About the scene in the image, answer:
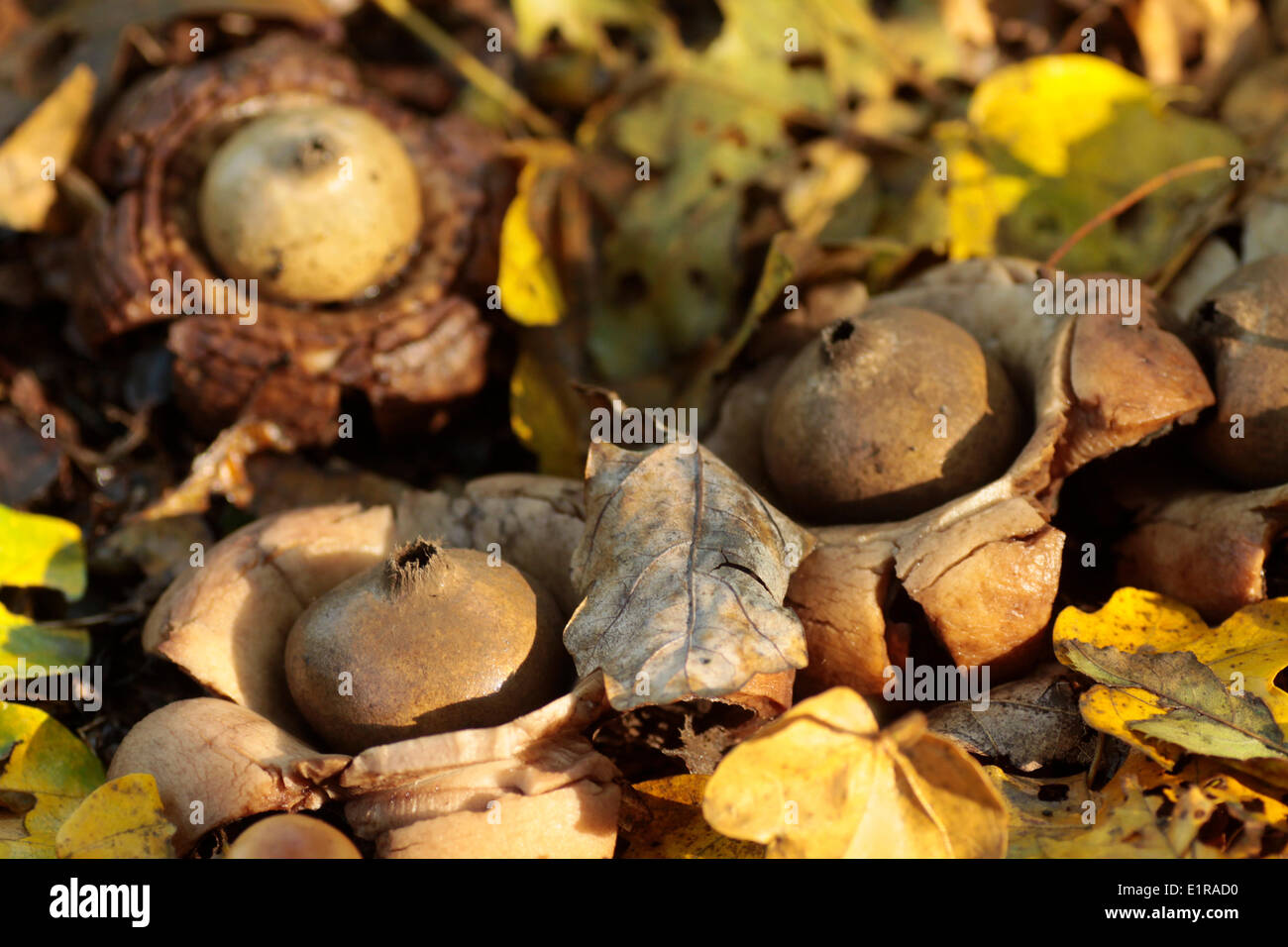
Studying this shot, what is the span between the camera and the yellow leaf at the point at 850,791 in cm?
175

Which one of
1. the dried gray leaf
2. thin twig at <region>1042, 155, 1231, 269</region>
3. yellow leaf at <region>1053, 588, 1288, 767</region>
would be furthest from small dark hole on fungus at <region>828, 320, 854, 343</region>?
yellow leaf at <region>1053, 588, 1288, 767</region>

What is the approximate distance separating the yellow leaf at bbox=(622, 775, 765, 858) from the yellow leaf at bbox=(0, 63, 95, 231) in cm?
238

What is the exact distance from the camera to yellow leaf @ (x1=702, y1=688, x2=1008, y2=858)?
5.74ft

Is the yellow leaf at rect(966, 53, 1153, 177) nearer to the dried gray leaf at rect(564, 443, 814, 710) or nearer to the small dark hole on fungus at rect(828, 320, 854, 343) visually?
the small dark hole on fungus at rect(828, 320, 854, 343)

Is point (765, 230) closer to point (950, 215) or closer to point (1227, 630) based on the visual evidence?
point (950, 215)

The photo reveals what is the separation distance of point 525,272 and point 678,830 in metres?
1.65

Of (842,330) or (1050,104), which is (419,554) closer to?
(842,330)

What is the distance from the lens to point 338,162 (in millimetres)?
3043

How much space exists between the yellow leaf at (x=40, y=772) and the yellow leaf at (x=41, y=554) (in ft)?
1.50

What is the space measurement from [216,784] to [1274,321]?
6.80 ft

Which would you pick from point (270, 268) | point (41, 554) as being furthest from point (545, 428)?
point (41, 554)

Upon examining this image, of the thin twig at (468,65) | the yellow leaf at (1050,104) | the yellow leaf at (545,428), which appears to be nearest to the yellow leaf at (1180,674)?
the yellow leaf at (545,428)

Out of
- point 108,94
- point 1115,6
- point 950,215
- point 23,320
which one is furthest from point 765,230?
point 23,320
